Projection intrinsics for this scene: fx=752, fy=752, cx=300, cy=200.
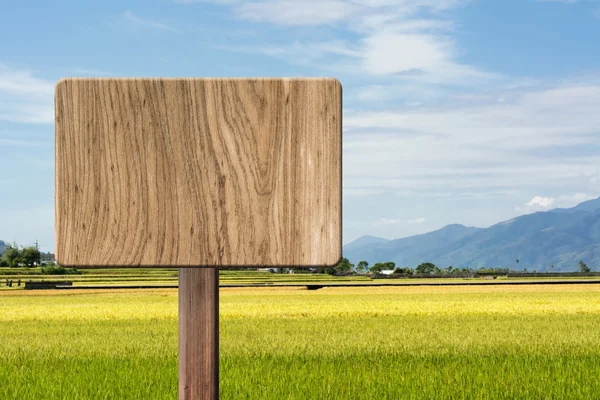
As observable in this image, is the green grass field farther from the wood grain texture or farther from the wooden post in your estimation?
the wood grain texture

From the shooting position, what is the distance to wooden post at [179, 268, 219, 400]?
3.33 meters

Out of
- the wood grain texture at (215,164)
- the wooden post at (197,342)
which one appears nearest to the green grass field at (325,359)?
the wooden post at (197,342)

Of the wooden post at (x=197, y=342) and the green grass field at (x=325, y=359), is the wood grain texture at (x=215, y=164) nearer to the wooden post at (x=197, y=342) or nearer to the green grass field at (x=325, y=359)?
the wooden post at (x=197, y=342)

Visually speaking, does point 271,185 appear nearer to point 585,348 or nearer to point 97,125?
point 97,125

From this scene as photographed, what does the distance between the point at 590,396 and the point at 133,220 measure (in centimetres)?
1029

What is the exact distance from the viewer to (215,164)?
10.3ft

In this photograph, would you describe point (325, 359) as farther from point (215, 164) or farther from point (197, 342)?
point (215, 164)

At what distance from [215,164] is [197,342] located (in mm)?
820

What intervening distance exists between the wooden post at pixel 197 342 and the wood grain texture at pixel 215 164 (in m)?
0.25

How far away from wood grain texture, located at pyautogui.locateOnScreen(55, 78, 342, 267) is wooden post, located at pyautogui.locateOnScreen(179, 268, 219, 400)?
0.25 meters

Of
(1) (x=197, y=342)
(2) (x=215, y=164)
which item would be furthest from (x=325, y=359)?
(2) (x=215, y=164)

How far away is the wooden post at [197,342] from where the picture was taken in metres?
3.33

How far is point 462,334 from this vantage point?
79.7ft

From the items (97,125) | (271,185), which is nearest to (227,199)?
(271,185)
